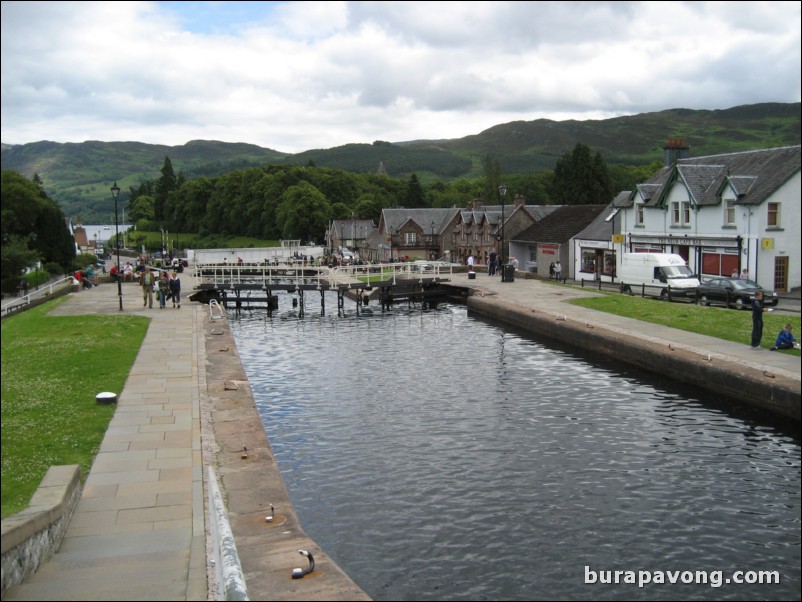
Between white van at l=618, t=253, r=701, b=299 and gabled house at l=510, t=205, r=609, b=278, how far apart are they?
1831 centimetres

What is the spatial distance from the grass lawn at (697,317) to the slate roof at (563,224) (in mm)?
21679

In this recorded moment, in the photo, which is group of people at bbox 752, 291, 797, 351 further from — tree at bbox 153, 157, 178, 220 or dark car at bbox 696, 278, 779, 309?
tree at bbox 153, 157, 178, 220

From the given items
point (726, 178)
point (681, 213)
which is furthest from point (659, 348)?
point (681, 213)

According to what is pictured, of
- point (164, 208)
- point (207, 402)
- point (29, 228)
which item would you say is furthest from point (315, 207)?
point (207, 402)

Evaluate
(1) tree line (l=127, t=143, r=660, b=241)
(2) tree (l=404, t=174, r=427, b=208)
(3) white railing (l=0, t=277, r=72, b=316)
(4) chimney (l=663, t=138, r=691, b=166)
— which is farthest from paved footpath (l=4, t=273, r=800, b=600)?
(2) tree (l=404, t=174, r=427, b=208)

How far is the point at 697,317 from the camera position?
32.9 m

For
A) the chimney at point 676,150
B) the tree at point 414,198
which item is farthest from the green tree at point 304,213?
the chimney at point 676,150

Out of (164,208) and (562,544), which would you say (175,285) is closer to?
(562,544)

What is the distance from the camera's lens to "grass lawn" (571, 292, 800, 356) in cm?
2647

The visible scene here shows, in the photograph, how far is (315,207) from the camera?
470 feet

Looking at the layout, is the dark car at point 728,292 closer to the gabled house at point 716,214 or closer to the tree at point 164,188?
the gabled house at point 716,214

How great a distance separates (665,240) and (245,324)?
27.6m

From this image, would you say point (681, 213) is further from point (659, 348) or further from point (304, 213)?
point (304, 213)

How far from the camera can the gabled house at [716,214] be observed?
21.3 meters
